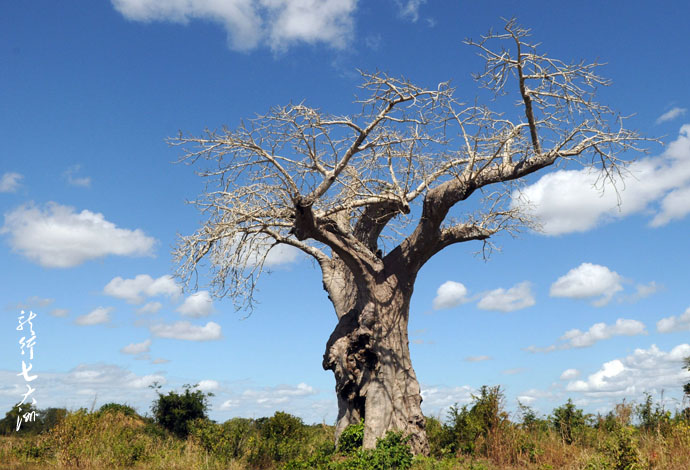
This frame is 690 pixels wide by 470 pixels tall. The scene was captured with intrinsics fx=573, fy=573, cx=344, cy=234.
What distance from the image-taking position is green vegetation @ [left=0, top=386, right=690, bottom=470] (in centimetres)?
1028

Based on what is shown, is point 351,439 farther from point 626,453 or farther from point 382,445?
point 626,453

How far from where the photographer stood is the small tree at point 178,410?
1922 centimetres

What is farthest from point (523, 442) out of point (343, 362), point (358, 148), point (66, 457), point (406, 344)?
point (66, 457)

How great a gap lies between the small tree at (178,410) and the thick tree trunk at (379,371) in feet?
29.1

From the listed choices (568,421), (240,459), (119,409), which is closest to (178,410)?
(119,409)

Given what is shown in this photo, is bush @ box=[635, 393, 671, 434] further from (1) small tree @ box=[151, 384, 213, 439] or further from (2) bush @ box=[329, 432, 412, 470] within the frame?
(1) small tree @ box=[151, 384, 213, 439]

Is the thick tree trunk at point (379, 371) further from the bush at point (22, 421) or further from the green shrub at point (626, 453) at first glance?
the bush at point (22, 421)

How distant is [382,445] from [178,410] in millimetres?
10792

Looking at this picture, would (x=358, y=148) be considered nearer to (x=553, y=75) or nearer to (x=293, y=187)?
(x=293, y=187)

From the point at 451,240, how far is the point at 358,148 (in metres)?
3.33

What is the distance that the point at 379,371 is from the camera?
1158 centimetres

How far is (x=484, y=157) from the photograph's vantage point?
37.4 feet

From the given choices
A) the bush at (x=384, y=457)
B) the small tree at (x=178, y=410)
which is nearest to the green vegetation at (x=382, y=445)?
the bush at (x=384, y=457)

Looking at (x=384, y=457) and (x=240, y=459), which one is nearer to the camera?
(x=384, y=457)
